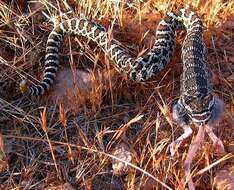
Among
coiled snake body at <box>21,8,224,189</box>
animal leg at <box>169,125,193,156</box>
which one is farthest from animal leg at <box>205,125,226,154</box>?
animal leg at <box>169,125,193,156</box>

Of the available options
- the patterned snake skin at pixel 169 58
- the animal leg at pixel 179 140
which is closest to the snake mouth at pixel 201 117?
the patterned snake skin at pixel 169 58

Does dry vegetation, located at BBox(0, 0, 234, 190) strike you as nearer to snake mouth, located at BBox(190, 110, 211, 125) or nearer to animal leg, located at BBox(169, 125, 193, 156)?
animal leg, located at BBox(169, 125, 193, 156)

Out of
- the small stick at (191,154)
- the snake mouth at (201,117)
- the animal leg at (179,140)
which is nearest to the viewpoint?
the small stick at (191,154)

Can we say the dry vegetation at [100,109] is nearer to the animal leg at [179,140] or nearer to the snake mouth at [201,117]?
the animal leg at [179,140]

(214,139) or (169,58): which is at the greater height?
(169,58)

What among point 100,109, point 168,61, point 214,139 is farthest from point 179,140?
point 168,61

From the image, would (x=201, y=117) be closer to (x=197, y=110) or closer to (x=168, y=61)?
(x=197, y=110)
